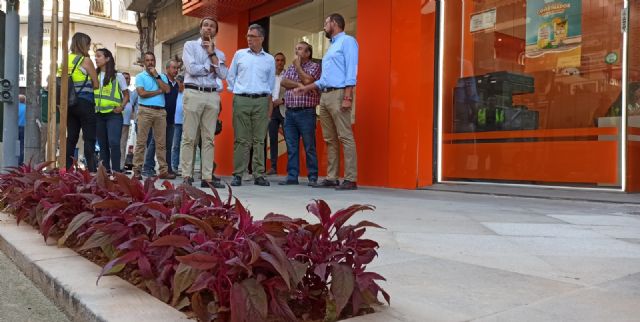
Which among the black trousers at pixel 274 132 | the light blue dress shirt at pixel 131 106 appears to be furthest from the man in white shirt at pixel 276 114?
the light blue dress shirt at pixel 131 106

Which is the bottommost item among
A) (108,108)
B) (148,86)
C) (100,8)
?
(108,108)

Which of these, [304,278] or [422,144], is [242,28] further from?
[304,278]

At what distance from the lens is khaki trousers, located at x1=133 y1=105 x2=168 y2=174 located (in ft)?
23.3

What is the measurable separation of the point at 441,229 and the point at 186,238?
6.68 feet

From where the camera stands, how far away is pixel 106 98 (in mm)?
6492

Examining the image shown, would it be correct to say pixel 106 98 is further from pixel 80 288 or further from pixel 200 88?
pixel 80 288

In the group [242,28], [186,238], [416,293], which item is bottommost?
[416,293]

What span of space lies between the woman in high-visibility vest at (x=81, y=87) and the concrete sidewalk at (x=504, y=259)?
2706mm

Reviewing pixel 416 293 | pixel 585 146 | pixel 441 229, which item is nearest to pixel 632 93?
pixel 585 146

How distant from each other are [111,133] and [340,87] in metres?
3.06

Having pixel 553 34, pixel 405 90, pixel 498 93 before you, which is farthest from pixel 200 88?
pixel 553 34

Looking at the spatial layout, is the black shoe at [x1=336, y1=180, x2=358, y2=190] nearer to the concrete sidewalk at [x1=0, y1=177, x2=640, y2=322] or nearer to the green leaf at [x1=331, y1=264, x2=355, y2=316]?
the concrete sidewalk at [x1=0, y1=177, x2=640, y2=322]

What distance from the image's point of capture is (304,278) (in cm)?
170

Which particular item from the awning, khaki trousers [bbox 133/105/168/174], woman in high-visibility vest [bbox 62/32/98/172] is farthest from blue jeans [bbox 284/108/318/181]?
the awning
